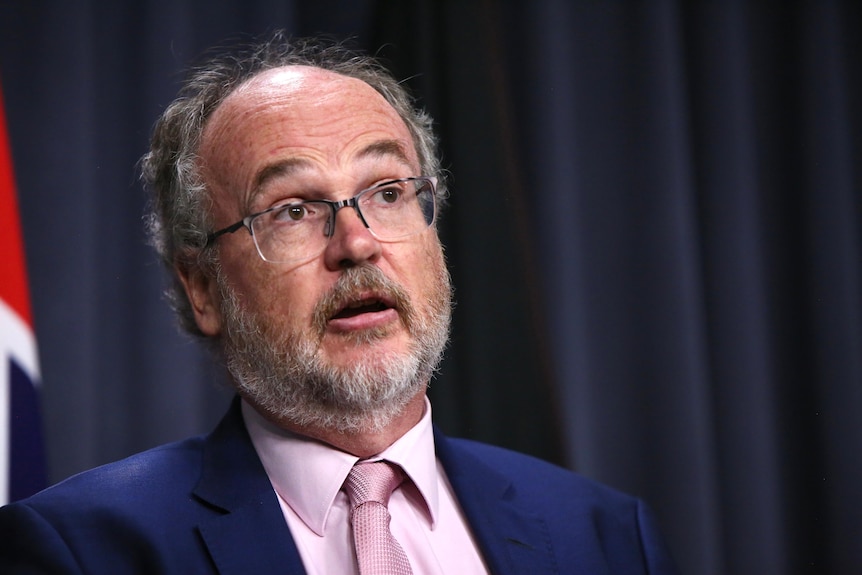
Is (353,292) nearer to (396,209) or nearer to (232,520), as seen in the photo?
(396,209)

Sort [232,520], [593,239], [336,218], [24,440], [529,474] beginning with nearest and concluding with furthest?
1. [232,520]
2. [336,218]
3. [24,440]
4. [529,474]
5. [593,239]

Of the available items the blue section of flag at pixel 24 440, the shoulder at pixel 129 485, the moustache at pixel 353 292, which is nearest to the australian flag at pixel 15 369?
the blue section of flag at pixel 24 440

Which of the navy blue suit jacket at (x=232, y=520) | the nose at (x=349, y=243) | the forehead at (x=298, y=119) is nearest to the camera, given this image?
the navy blue suit jacket at (x=232, y=520)

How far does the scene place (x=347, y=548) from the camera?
4.23 feet

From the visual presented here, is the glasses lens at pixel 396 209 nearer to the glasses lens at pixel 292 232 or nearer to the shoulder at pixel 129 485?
the glasses lens at pixel 292 232

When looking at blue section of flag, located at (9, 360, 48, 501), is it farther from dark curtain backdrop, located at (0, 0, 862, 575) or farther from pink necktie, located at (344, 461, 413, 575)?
pink necktie, located at (344, 461, 413, 575)

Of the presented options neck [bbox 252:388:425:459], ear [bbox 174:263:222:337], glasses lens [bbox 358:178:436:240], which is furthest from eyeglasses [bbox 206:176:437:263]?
neck [bbox 252:388:425:459]

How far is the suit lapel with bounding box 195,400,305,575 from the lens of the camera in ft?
4.00

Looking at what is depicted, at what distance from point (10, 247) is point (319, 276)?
676 millimetres

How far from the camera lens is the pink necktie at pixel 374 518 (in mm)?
1227

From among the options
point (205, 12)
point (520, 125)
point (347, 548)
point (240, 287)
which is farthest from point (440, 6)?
point (347, 548)

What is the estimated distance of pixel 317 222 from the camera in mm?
1386

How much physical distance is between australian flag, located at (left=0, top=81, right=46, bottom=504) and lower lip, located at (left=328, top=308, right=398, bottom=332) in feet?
2.11

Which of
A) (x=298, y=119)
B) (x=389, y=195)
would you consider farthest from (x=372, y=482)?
(x=298, y=119)
